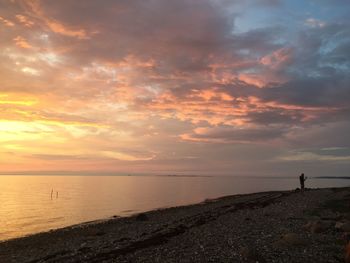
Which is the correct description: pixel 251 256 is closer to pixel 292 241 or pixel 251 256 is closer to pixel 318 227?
pixel 292 241

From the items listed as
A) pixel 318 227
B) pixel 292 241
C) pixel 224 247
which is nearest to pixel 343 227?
pixel 318 227

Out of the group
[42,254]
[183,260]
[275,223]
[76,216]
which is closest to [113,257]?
[183,260]

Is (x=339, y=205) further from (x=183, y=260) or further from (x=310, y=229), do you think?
(x=183, y=260)

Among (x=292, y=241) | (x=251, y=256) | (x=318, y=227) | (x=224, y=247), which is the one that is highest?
(x=318, y=227)

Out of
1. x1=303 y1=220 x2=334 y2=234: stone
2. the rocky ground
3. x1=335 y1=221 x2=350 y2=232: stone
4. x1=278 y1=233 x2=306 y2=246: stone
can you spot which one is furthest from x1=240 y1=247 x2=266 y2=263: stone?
x1=335 y1=221 x2=350 y2=232: stone

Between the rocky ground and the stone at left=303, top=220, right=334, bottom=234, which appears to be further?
the stone at left=303, top=220, right=334, bottom=234

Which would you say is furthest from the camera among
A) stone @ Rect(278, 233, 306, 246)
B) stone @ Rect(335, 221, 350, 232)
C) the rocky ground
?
stone @ Rect(335, 221, 350, 232)

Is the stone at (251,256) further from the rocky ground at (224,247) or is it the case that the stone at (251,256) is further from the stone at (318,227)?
the stone at (318,227)

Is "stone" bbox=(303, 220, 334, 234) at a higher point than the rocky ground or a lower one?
higher

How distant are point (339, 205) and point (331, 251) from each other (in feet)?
84.6

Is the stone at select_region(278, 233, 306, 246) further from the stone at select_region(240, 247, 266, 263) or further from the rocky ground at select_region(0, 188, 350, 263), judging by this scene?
the stone at select_region(240, 247, 266, 263)

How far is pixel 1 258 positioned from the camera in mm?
26344

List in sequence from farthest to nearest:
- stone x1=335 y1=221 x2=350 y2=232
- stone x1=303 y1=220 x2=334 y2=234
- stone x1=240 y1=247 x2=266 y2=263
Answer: stone x1=303 y1=220 x2=334 y2=234 → stone x1=335 y1=221 x2=350 y2=232 → stone x1=240 y1=247 x2=266 y2=263

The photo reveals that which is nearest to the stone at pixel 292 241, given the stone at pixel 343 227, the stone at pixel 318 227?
the stone at pixel 318 227
